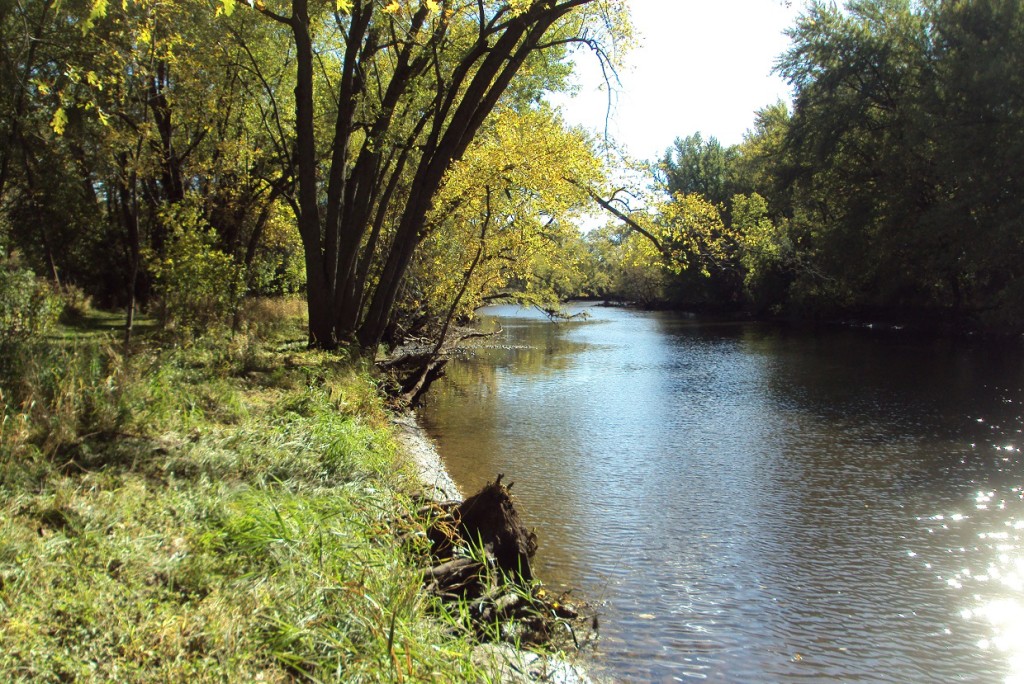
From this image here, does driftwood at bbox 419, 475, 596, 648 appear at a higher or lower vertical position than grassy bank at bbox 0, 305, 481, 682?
lower

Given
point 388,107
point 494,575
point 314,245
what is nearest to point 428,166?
point 388,107

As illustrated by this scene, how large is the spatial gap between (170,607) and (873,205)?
3522 cm

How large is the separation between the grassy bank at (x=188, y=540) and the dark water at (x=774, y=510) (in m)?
2.29

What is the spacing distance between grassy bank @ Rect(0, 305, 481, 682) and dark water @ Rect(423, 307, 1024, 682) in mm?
2289

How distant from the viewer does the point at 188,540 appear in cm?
450

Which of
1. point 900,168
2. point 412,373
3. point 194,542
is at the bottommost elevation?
point 412,373

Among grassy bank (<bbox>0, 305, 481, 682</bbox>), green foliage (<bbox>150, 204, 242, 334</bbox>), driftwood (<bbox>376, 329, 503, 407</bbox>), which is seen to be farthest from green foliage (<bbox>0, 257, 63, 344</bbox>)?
driftwood (<bbox>376, 329, 503, 407</bbox>)

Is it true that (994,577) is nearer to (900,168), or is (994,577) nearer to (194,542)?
(194,542)

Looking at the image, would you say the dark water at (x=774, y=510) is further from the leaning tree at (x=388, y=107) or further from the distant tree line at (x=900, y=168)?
the distant tree line at (x=900, y=168)

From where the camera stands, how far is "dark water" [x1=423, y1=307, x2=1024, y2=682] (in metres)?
6.29

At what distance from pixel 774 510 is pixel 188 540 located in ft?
24.8

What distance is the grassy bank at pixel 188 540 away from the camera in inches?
137

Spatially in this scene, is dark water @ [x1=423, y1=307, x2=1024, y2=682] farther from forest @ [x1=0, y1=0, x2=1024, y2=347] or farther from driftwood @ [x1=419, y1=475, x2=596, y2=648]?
forest @ [x1=0, y1=0, x2=1024, y2=347]

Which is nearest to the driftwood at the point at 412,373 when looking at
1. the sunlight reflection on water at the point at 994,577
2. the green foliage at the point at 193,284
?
the green foliage at the point at 193,284
